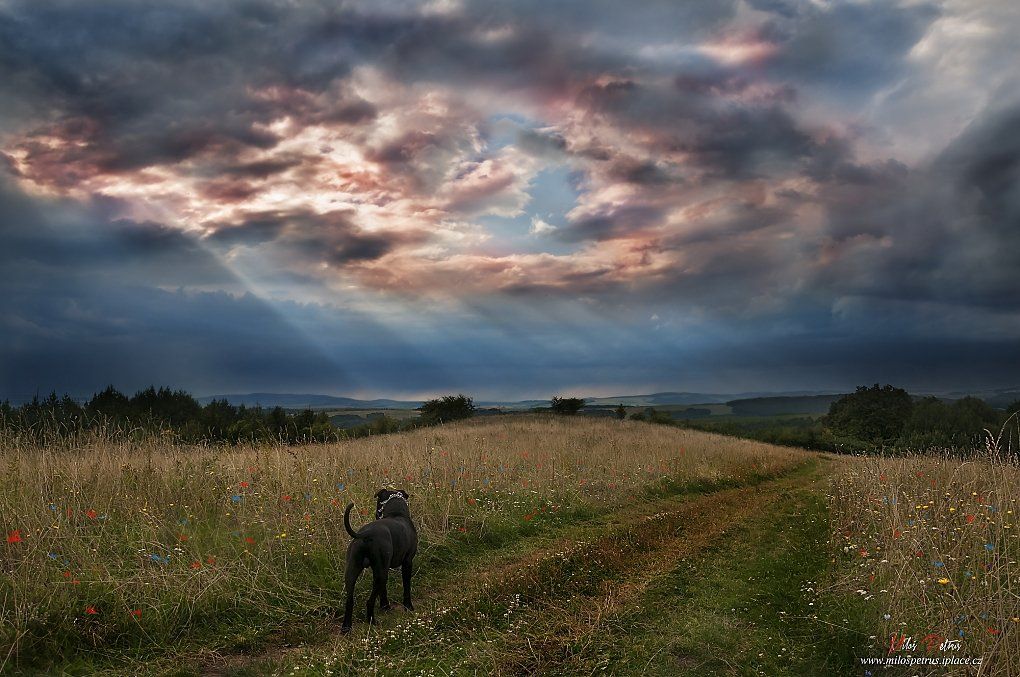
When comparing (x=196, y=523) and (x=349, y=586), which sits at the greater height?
(x=196, y=523)

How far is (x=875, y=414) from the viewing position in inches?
1599

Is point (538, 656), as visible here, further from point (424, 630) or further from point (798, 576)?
point (798, 576)

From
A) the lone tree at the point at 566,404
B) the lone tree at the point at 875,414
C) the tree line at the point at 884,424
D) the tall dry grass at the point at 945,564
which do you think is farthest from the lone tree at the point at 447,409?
the tall dry grass at the point at 945,564

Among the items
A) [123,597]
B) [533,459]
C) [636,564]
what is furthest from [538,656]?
[533,459]

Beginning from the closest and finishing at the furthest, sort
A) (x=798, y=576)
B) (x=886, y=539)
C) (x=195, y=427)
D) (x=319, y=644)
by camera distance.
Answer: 1. (x=319, y=644)
2. (x=886, y=539)
3. (x=798, y=576)
4. (x=195, y=427)

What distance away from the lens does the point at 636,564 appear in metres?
9.69

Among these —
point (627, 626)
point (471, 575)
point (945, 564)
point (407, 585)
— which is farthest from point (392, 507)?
point (945, 564)

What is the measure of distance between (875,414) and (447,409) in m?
34.0

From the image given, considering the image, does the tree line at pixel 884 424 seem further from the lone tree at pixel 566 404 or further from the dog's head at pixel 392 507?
the dog's head at pixel 392 507

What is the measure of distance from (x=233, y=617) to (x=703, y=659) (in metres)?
6.02

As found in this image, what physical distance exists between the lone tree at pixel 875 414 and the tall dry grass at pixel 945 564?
31.3 metres

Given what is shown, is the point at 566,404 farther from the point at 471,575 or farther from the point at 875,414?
the point at 471,575

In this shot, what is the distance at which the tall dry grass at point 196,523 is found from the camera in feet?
22.4

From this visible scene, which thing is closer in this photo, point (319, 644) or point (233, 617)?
point (319, 644)
